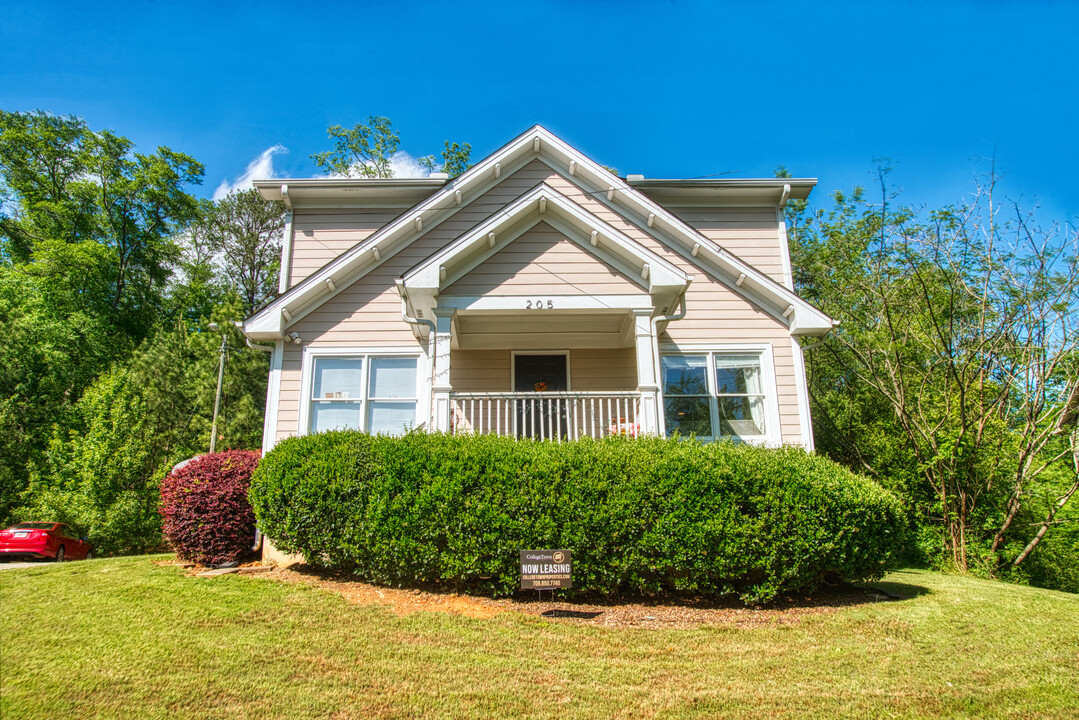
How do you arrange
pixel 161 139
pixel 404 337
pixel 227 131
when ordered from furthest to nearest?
pixel 161 139
pixel 227 131
pixel 404 337

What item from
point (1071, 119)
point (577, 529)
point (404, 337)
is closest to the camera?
point (577, 529)

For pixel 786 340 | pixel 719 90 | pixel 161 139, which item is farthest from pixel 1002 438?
pixel 161 139

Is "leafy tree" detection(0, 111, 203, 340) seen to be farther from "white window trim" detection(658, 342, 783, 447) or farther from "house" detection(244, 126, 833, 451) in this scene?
"white window trim" detection(658, 342, 783, 447)

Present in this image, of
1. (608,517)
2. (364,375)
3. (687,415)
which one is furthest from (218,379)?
(608,517)

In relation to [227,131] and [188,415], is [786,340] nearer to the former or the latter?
[227,131]

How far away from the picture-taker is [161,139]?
28.9m

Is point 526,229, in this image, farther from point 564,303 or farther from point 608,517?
point 608,517

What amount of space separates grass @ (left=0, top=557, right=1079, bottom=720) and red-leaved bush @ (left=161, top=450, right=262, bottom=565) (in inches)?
74.0

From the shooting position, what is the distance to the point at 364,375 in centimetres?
1030

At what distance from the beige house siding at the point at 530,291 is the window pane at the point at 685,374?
0.33 metres

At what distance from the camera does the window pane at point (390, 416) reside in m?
10.2

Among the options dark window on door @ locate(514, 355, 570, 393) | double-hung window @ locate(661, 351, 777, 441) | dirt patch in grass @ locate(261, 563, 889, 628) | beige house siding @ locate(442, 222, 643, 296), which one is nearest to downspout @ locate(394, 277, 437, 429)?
beige house siding @ locate(442, 222, 643, 296)

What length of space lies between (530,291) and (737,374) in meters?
4.23

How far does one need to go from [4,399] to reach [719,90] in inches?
1066
